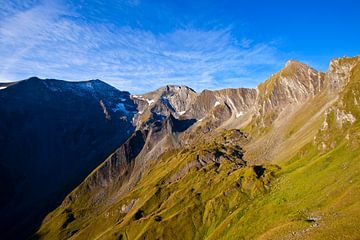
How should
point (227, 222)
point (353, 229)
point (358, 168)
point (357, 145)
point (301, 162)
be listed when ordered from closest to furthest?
point (353, 229) < point (358, 168) < point (357, 145) < point (227, 222) < point (301, 162)

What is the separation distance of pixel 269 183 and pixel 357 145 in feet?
186

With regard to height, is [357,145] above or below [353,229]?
above

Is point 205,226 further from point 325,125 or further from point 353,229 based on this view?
point 353,229

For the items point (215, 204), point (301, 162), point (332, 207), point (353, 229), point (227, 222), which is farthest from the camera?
point (215, 204)

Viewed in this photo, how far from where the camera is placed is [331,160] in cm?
14888

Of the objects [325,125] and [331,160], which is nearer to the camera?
[331,160]

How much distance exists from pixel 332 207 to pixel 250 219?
54.1 m

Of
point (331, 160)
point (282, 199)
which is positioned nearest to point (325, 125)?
point (331, 160)

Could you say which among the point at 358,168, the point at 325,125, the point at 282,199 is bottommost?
the point at 282,199

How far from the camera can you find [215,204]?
19612cm

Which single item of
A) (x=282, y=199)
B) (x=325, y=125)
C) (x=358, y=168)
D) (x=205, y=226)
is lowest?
(x=205, y=226)

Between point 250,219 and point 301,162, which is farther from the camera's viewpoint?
point 301,162

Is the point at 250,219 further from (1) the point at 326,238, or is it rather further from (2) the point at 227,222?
(1) the point at 326,238

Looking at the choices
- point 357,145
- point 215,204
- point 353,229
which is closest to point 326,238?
point 353,229
